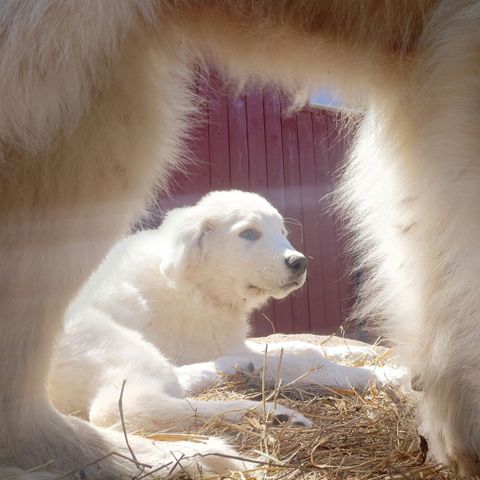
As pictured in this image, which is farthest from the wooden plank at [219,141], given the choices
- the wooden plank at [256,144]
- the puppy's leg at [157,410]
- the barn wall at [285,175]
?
the puppy's leg at [157,410]

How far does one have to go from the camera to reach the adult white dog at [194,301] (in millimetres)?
2791

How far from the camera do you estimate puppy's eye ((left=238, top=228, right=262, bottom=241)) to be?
3967mm

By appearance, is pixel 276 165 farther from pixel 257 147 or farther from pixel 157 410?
pixel 157 410

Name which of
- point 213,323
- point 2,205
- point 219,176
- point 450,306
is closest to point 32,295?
point 2,205

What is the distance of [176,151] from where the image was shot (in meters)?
2.02

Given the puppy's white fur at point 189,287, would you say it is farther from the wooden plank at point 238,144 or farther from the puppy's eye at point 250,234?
the wooden plank at point 238,144

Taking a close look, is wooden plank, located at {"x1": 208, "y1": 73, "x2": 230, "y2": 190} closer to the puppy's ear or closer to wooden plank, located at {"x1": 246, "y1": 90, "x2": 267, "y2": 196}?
wooden plank, located at {"x1": 246, "y1": 90, "x2": 267, "y2": 196}

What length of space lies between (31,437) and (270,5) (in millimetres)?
1191

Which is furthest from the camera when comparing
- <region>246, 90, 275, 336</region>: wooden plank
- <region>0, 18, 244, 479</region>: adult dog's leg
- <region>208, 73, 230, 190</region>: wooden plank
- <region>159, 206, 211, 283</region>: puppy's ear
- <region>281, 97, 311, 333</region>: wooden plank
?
<region>281, 97, 311, 333</region>: wooden plank

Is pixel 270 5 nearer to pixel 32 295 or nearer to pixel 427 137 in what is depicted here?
pixel 427 137

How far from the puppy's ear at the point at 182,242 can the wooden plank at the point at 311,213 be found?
→ 11.2 ft

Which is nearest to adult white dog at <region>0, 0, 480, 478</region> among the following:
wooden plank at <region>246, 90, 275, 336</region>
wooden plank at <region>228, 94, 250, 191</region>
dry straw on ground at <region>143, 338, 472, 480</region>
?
dry straw on ground at <region>143, 338, 472, 480</region>

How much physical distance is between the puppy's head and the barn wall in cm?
239

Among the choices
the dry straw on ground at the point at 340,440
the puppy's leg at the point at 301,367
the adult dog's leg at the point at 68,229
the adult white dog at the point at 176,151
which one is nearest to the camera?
the adult white dog at the point at 176,151
